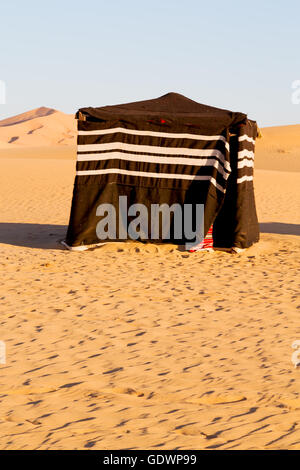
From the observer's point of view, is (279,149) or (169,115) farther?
(279,149)

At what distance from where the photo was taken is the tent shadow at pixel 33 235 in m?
11.7

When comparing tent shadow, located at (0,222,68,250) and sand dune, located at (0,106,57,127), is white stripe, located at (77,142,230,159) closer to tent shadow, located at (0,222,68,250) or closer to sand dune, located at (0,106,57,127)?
tent shadow, located at (0,222,68,250)

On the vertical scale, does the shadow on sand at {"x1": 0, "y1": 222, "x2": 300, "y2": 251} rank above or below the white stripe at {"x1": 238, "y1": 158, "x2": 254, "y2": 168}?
below

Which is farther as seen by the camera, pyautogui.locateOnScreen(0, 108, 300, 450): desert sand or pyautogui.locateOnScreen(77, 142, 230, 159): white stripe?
pyautogui.locateOnScreen(77, 142, 230, 159): white stripe

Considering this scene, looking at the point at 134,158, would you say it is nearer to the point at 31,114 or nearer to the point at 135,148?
the point at 135,148

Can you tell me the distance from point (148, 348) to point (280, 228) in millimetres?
10024

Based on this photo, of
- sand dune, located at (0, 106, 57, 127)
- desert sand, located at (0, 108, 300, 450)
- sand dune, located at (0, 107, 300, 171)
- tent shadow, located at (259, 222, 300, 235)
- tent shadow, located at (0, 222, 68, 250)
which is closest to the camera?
desert sand, located at (0, 108, 300, 450)

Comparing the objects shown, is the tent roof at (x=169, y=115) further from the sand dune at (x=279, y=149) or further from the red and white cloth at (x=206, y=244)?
the sand dune at (x=279, y=149)

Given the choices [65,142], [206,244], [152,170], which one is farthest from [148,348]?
[65,142]

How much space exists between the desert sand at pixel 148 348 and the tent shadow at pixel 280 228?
2909 mm

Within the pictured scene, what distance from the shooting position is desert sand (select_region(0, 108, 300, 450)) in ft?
12.3

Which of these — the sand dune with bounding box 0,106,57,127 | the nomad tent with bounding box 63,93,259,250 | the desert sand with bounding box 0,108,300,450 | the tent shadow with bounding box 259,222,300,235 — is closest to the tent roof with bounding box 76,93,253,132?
the nomad tent with bounding box 63,93,259,250

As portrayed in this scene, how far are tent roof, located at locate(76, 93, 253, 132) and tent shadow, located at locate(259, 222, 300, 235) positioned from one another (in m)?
4.23

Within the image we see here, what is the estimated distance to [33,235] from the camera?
505 inches
